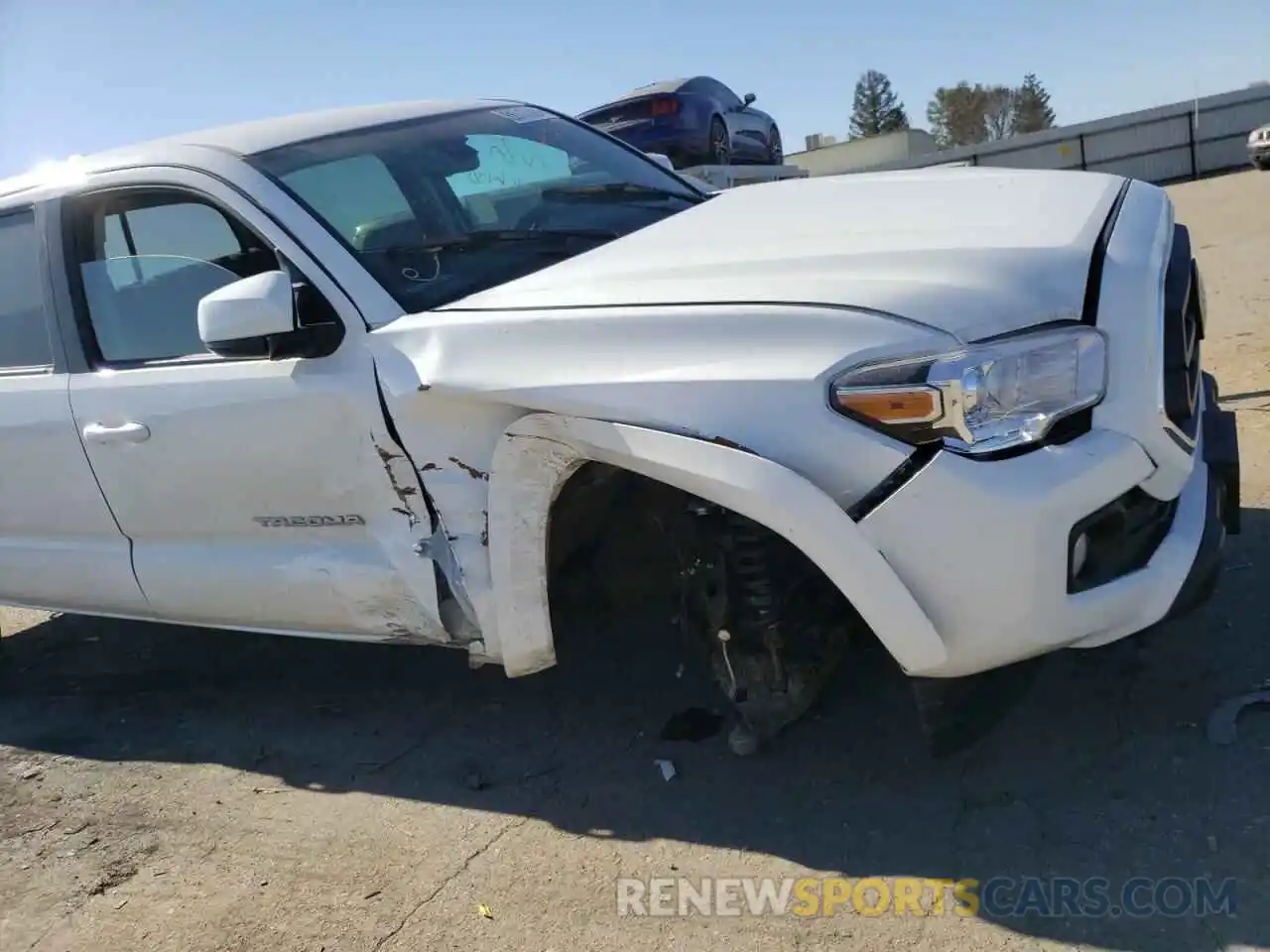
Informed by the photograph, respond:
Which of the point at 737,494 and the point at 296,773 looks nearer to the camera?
the point at 737,494

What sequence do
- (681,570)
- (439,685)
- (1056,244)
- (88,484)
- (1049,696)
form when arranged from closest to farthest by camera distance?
(1056,244)
(681,570)
(1049,696)
(88,484)
(439,685)

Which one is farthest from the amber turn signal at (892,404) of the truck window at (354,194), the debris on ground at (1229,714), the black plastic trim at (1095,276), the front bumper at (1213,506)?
the truck window at (354,194)

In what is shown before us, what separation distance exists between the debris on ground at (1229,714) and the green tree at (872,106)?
8734cm

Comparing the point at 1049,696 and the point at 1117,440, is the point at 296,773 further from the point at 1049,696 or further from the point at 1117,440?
the point at 1117,440

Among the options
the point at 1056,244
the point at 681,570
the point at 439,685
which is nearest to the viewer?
the point at 1056,244

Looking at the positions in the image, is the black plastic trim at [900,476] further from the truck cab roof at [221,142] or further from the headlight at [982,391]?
the truck cab roof at [221,142]

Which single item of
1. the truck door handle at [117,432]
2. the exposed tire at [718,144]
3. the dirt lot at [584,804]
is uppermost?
the exposed tire at [718,144]

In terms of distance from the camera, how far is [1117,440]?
218 centimetres

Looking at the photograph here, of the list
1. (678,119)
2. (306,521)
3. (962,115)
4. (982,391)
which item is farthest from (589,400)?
(962,115)

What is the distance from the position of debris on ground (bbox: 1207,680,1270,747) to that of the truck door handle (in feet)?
9.53

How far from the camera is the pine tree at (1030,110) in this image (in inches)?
2844

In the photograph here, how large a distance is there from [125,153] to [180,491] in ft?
3.52

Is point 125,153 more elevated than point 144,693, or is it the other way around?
point 125,153

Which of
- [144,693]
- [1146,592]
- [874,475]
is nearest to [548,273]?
[874,475]
